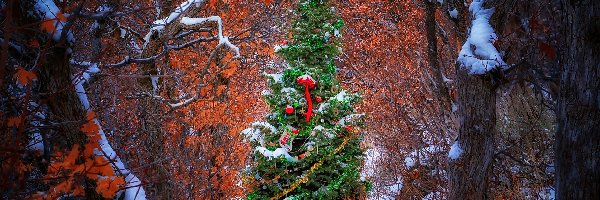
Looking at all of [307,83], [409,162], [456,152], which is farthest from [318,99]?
[456,152]

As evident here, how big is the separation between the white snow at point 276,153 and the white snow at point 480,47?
5819 mm

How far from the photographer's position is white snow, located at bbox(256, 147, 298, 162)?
11375 mm

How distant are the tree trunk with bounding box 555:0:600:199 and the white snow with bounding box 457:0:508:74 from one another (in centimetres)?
137

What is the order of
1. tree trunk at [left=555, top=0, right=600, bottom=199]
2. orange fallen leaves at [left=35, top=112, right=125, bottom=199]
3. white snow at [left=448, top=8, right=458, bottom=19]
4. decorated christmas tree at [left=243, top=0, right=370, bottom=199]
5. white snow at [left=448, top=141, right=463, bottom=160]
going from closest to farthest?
1. orange fallen leaves at [left=35, top=112, right=125, bottom=199]
2. tree trunk at [left=555, top=0, right=600, bottom=199]
3. white snow at [left=448, top=141, right=463, bottom=160]
4. white snow at [left=448, top=8, right=458, bottom=19]
5. decorated christmas tree at [left=243, top=0, right=370, bottom=199]

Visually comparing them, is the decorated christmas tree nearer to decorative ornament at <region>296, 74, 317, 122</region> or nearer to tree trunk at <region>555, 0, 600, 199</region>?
decorative ornament at <region>296, 74, 317, 122</region>

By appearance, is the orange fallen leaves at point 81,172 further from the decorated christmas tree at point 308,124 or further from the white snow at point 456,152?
the decorated christmas tree at point 308,124

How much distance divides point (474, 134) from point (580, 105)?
2.33m

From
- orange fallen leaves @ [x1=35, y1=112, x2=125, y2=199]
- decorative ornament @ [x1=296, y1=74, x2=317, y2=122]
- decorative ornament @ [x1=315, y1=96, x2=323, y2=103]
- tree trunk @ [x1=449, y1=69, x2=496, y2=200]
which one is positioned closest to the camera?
orange fallen leaves @ [x1=35, y1=112, x2=125, y2=199]

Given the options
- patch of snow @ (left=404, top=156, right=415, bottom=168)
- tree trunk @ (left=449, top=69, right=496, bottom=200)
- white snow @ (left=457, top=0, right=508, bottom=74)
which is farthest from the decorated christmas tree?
white snow @ (left=457, top=0, right=508, bottom=74)

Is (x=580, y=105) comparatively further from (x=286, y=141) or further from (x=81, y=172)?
(x=286, y=141)

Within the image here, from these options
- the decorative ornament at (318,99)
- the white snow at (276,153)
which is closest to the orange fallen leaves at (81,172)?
the white snow at (276,153)

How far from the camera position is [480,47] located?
6.15 meters

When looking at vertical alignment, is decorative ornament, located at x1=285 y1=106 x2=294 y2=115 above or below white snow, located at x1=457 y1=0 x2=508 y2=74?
above

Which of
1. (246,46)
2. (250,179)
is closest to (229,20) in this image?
(246,46)
